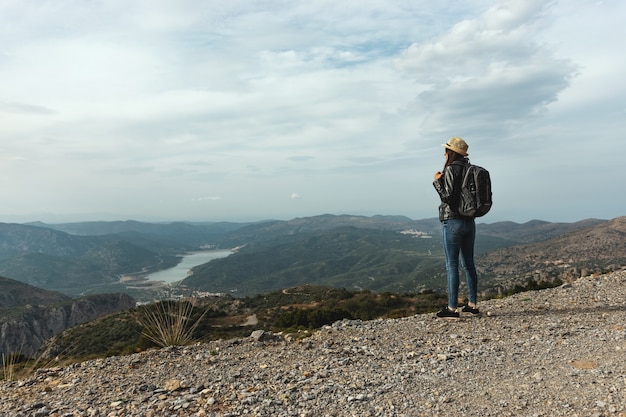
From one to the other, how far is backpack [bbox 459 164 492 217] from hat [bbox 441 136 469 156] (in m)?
0.37

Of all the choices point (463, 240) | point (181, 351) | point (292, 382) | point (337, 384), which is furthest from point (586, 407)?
point (181, 351)

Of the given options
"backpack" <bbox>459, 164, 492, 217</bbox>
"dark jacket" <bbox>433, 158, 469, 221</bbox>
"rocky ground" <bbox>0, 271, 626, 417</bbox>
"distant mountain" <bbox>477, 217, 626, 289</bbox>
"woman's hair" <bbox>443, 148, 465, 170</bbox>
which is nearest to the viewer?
"rocky ground" <bbox>0, 271, 626, 417</bbox>

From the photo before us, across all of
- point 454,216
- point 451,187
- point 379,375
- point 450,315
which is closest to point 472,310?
point 450,315

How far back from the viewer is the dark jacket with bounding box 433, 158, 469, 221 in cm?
729

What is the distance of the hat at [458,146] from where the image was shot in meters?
7.43

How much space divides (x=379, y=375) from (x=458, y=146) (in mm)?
4571

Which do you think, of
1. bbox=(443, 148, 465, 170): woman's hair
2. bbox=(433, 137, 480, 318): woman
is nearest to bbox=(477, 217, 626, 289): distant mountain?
bbox=(433, 137, 480, 318): woman

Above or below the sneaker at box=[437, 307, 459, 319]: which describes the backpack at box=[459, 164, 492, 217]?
above

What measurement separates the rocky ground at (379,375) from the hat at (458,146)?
329 cm

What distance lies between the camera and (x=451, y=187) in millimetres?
7270

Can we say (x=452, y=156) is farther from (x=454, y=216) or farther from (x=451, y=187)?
(x=454, y=216)

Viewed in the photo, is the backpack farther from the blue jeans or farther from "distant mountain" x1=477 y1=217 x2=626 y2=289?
"distant mountain" x1=477 y1=217 x2=626 y2=289

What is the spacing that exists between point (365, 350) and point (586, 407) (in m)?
3.32

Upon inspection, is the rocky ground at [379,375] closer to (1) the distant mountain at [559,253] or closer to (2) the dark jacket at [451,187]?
(2) the dark jacket at [451,187]
